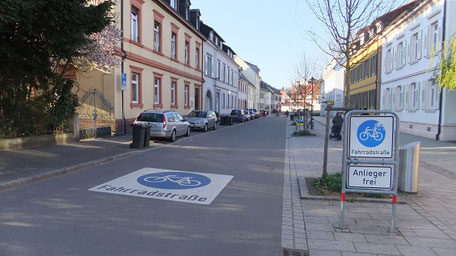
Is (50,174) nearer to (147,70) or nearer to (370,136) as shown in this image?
(370,136)

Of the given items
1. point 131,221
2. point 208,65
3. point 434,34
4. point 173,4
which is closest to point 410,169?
point 131,221

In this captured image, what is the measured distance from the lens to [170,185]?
23.1 ft

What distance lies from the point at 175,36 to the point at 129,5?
26.3 feet

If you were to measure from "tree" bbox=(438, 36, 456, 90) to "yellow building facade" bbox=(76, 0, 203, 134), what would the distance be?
15600 millimetres

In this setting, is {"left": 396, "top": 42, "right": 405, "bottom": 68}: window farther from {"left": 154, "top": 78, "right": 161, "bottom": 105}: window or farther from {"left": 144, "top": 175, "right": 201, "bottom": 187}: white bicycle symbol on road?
{"left": 144, "top": 175, "right": 201, "bottom": 187}: white bicycle symbol on road

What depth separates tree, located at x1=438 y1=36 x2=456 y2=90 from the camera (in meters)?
14.2

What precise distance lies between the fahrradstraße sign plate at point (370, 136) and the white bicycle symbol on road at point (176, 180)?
11.8 ft

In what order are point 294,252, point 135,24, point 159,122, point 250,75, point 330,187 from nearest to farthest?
point 294,252 → point 330,187 → point 159,122 → point 135,24 → point 250,75

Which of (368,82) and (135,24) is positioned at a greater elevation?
(135,24)

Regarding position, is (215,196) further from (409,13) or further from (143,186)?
(409,13)

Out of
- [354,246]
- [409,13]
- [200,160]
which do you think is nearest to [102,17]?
[200,160]

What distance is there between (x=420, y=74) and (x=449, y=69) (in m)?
6.37

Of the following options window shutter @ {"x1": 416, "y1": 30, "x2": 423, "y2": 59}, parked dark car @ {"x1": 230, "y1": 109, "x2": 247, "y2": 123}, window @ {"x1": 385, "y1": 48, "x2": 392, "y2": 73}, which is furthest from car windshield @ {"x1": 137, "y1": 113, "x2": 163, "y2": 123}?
parked dark car @ {"x1": 230, "y1": 109, "x2": 247, "y2": 123}

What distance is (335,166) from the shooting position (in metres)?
9.61
